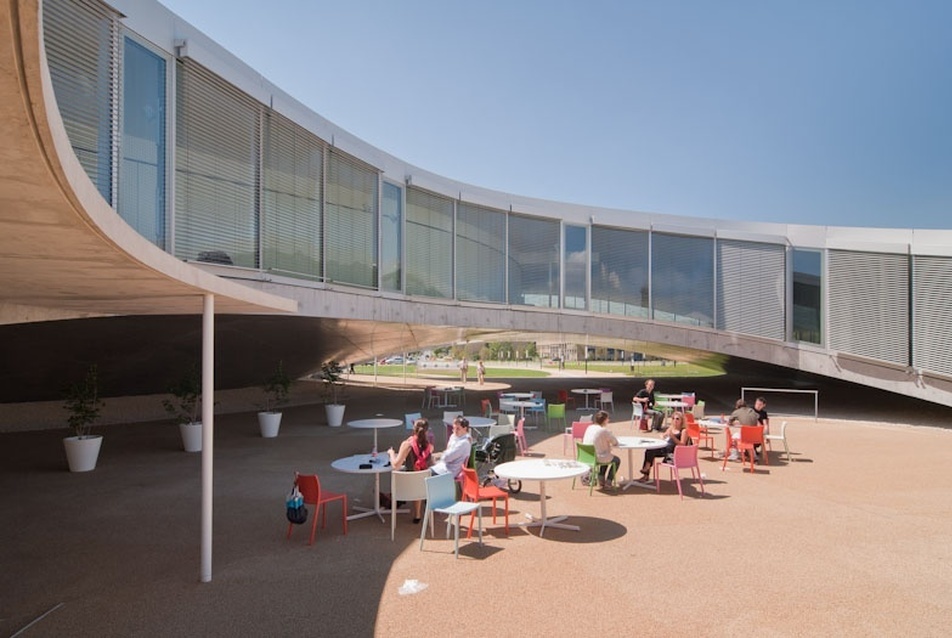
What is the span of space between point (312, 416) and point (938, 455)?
16.1 meters

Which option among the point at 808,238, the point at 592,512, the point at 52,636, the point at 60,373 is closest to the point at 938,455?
the point at 592,512

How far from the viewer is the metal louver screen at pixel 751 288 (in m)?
21.3

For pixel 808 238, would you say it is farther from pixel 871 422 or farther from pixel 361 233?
pixel 361 233

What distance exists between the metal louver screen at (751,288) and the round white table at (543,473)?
16209 mm

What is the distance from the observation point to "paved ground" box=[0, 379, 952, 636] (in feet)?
15.5

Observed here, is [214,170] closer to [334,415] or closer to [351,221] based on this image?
[351,221]

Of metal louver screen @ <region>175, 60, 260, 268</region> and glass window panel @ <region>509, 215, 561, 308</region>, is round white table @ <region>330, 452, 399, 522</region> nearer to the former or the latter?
metal louver screen @ <region>175, 60, 260, 268</region>

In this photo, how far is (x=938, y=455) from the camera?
12.3m

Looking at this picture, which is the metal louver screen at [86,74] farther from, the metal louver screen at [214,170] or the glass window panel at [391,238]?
the glass window panel at [391,238]

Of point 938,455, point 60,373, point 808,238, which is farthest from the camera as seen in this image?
point 808,238

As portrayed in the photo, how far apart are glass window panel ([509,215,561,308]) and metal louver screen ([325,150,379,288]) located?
271 inches

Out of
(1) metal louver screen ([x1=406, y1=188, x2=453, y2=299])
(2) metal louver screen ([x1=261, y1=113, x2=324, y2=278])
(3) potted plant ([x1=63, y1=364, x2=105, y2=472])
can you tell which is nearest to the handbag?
(3) potted plant ([x1=63, y1=364, x2=105, y2=472])

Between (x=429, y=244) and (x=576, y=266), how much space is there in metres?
6.43

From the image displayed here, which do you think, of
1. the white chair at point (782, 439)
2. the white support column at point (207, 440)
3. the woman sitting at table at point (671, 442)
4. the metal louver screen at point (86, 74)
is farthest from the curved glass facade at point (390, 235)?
the white chair at point (782, 439)
